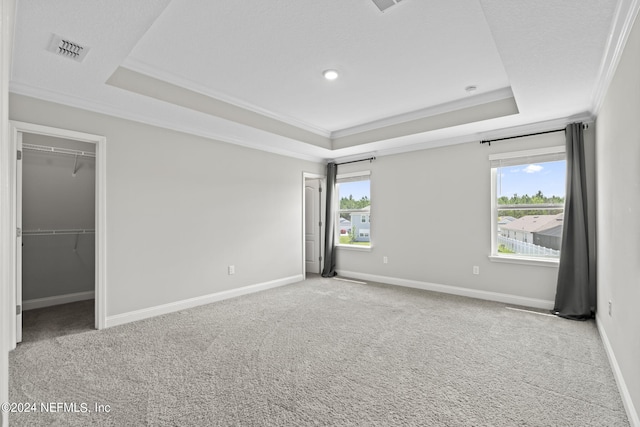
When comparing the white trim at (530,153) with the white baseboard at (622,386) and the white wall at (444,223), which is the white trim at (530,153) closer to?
the white wall at (444,223)

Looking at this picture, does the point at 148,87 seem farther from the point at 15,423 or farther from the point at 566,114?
the point at 566,114

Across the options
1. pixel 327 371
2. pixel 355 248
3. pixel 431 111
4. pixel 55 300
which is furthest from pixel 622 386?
pixel 55 300

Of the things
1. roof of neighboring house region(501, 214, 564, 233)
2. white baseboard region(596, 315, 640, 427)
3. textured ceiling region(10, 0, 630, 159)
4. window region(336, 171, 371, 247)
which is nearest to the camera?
white baseboard region(596, 315, 640, 427)

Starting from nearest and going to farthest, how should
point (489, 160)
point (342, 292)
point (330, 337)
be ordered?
point (330, 337) → point (489, 160) → point (342, 292)

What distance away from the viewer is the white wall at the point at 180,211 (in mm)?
3467

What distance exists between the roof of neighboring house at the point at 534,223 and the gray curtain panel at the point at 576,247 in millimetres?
277

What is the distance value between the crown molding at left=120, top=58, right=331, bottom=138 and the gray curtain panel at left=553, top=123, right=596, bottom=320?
349cm

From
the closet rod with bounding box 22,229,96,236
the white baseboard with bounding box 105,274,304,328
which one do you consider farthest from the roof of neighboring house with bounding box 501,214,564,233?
the closet rod with bounding box 22,229,96,236

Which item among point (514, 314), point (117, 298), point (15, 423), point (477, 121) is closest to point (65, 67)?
point (117, 298)

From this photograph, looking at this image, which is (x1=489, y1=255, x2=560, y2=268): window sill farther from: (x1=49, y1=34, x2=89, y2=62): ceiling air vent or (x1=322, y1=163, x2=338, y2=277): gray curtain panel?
(x1=49, y1=34, x2=89, y2=62): ceiling air vent

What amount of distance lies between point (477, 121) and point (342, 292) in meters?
3.04

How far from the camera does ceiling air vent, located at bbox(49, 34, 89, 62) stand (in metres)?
2.23

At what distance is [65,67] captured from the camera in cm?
260

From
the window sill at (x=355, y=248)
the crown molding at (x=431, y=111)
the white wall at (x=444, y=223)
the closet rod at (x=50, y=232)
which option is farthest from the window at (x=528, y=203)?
the closet rod at (x=50, y=232)
